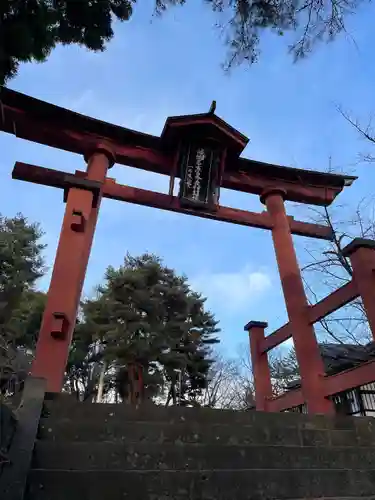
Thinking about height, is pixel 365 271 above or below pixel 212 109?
below

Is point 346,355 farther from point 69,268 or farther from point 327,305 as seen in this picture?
point 69,268

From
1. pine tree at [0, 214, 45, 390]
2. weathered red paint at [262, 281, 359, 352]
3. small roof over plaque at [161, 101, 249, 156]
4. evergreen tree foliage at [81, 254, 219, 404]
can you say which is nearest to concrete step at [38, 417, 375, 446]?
weathered red paint at [262, 281, 359, 352]

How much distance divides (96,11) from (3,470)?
427 centimetres

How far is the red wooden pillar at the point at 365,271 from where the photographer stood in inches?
211

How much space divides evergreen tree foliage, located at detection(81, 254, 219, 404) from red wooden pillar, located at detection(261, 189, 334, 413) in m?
8.53

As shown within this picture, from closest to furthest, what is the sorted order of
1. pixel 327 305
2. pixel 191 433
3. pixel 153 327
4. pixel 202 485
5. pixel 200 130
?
pixel 202 485 → pixel 191 433 → pixel 327 305 → pixel 200 130 → pixel 153 327

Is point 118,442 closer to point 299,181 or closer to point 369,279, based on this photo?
point 369,279

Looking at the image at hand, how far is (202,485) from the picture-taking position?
267 centimetres

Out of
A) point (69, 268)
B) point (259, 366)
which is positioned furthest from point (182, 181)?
point (259, 366)

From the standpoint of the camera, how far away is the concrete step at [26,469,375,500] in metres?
2.41

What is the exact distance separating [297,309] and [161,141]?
4301 millimetres

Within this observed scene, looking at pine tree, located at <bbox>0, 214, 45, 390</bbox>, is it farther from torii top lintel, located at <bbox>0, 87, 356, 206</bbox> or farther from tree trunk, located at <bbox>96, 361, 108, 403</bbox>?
torii top lintel, located at <bbox>0, 87, 356, 206</bbox>

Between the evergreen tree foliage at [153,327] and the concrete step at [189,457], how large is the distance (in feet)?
37.1

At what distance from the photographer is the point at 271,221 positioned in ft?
24.8
